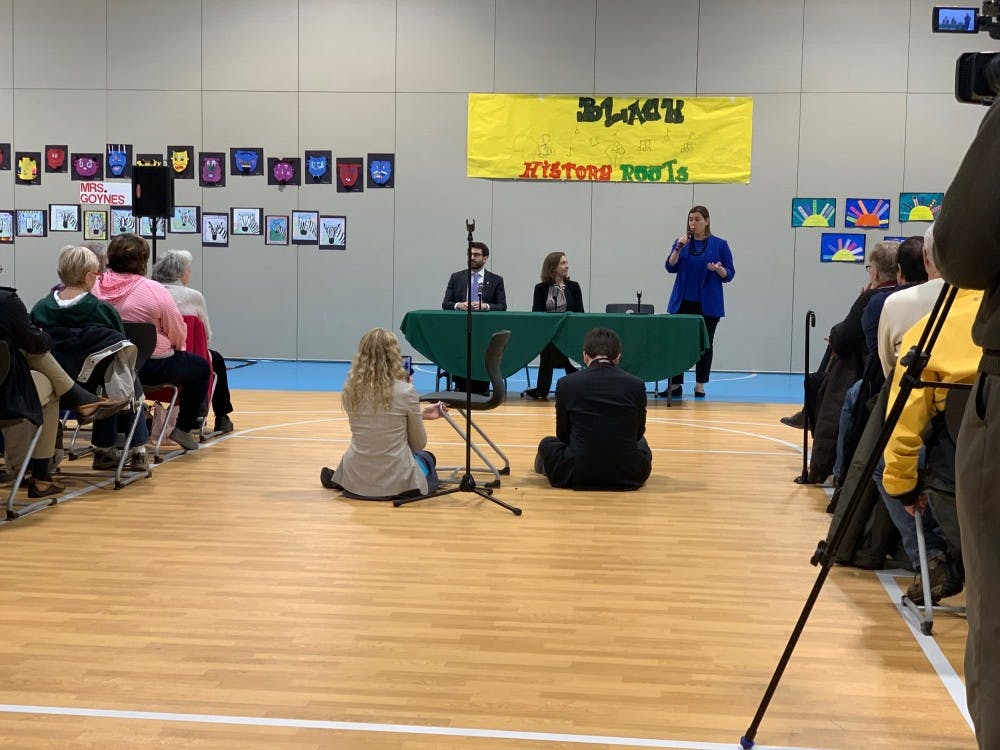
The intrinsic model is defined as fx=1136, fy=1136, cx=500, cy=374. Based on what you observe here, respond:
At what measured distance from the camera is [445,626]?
12.7ft

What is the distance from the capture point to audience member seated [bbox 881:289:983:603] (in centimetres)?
343

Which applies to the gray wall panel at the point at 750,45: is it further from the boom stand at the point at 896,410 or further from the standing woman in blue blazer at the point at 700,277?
the boom stand at the point at 896,410

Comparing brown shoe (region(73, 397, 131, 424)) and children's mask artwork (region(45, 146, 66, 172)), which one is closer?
brown shoe (region(73, 397, 131, 424))

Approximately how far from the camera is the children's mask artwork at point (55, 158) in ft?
45.3

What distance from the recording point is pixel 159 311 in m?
7.15

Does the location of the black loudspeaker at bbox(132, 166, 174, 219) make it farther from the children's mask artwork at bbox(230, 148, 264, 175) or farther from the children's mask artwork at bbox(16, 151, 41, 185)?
the children's mask artwork at bbox(16, 151, 41, 185)

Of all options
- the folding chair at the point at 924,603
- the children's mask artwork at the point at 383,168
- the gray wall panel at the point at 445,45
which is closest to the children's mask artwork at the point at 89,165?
the children's mask artwork at the point at 383,168

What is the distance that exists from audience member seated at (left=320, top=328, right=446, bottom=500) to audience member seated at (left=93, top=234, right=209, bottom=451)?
1636 mm

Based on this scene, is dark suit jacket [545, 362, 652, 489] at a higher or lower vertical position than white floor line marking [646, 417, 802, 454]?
higher

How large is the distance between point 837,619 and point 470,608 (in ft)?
4.33

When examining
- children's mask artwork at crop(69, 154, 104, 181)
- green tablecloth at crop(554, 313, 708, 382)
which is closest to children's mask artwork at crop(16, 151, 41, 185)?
children's mask artwork at crop(69, 154, 104, 181)

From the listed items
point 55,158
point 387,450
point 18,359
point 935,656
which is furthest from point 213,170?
point 935,656

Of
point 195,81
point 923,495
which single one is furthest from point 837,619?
point 195,81

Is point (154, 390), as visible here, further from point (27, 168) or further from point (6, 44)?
point (6, 44)
